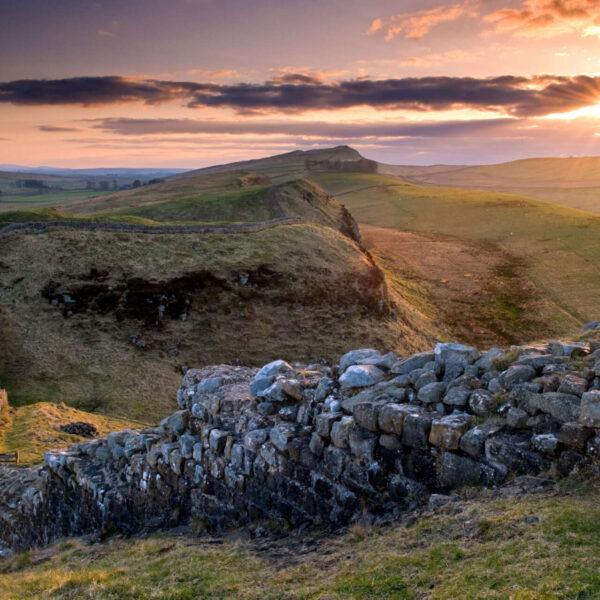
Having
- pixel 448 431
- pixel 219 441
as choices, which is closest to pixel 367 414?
pixel 448 431

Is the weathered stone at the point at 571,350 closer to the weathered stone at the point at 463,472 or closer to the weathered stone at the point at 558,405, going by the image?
the weathered stone at the point at 558,405

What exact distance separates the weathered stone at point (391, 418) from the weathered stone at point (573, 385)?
108 inches

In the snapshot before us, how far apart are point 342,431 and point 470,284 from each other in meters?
55.5

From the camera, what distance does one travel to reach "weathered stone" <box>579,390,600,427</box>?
299 inches

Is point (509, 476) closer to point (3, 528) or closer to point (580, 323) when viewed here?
point (3, 528)

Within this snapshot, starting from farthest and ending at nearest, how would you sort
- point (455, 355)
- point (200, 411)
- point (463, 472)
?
point (200, 411) < point (455, 355) < point (463, 472)

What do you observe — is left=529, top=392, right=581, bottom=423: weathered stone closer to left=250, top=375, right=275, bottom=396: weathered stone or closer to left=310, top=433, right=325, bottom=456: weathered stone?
left=310, top=433, right=325, bottom=456: weathered stone

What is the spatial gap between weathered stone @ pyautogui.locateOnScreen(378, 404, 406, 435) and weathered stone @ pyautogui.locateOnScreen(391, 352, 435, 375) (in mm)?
1618

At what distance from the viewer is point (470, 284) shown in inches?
2429

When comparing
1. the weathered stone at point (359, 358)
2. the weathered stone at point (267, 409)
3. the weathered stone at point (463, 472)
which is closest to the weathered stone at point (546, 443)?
the weathered stone at point (463, 472)

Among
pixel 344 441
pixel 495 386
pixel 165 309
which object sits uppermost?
pixel 495 386

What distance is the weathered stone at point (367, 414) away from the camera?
385 inches

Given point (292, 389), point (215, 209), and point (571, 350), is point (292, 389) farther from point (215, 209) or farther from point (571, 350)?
point (215, 209)

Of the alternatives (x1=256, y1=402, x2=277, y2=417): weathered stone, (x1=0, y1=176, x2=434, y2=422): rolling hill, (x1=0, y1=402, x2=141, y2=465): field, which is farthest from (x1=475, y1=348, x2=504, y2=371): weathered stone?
(x1=0, y1=176, x2=434, y2=422): rolling hill
